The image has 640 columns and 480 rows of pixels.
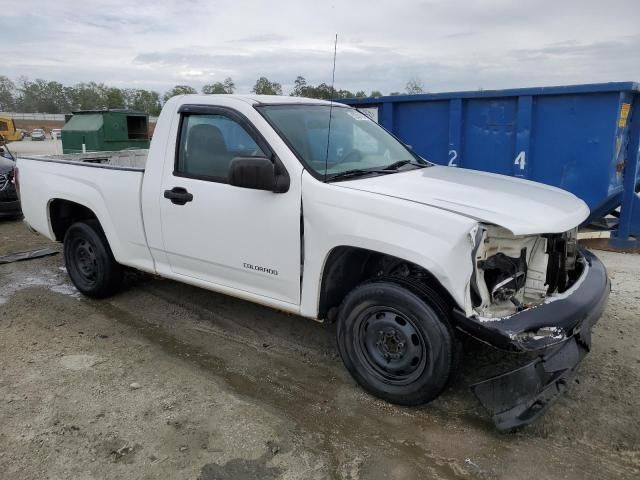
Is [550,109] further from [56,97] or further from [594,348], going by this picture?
[56,97]

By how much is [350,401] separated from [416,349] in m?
0.62

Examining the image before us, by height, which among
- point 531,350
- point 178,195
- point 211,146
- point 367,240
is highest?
point 211,146

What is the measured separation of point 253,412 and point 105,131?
9.97m

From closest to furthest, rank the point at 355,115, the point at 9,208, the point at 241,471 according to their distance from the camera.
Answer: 1. the point at 241,471
2. the point at 355,115
3. the point at 9,208

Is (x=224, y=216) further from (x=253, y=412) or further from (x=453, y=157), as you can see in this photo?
(x=453, y=157)

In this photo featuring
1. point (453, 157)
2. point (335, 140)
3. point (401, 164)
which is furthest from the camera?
point (453, 157)

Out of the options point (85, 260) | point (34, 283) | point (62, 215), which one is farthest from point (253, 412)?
point (34, 283)

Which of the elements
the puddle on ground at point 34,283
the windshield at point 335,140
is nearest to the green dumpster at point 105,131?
the puddle on ground at point 34,283

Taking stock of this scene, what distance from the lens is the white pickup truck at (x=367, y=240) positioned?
9.81ft

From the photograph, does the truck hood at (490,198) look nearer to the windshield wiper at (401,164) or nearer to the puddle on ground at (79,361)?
the windshield wiper at (401,164)

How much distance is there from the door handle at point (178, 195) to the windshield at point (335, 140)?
84 cm

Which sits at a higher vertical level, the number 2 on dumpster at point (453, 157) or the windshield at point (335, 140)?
the windshield at point (335, 140)

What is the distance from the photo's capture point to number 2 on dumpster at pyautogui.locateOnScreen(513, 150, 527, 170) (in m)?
6.82

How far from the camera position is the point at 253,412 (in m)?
3.37
